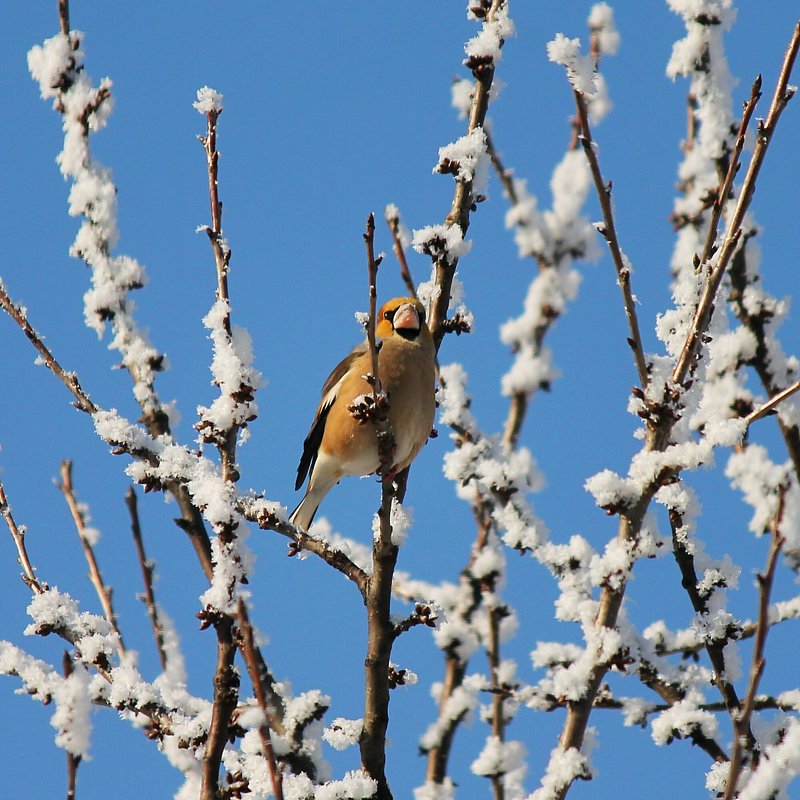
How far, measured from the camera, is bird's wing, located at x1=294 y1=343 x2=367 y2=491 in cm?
511

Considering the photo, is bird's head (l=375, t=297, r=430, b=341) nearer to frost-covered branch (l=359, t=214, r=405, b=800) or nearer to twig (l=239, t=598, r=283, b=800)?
frost-covered branch (l=359, t=214, r=405, b=800)

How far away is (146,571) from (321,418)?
1296 millimetres

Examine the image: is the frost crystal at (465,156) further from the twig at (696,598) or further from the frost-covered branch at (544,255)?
the frost-covered branch at (544,255)

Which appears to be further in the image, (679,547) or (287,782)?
(679,547)

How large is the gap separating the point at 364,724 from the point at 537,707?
1.52 metres

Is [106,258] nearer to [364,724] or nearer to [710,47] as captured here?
[364,724]

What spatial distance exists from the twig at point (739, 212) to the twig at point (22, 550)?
2037 mm

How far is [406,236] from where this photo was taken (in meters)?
4.16

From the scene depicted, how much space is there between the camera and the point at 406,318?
4926mm

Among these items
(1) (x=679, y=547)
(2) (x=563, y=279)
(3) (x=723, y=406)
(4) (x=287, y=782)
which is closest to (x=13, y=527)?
(4) (x=287, y=782)

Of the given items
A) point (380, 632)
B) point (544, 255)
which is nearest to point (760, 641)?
point (380, 632)

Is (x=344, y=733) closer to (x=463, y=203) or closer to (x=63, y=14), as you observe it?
(x=463, y=203)

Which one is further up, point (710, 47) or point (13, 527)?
point (710, 47)

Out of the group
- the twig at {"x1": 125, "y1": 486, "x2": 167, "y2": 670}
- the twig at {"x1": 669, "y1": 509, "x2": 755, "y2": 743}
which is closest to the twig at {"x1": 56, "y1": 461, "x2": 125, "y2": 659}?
the twig at {"x1": 125, "y1": 486, "x2": 167, "y2": 670}
